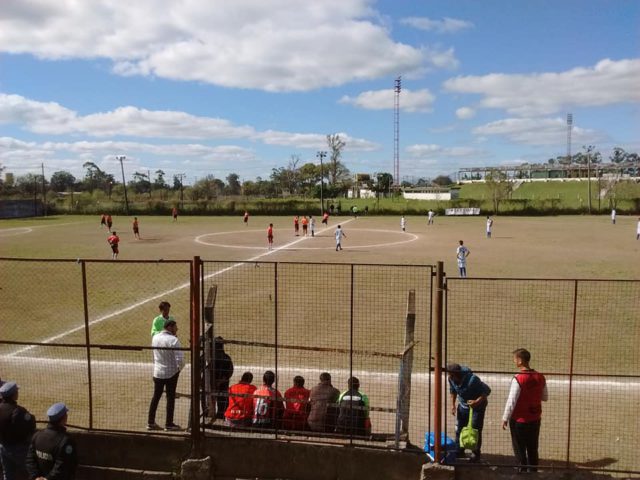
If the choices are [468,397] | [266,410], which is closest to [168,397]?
[266,410]

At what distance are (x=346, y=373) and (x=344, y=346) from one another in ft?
5.33

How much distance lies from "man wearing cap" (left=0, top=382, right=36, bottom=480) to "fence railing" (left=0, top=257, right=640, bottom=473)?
1336 millimetres

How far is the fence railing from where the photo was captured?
692 centimetres

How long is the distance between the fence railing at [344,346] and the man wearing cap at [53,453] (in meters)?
1.83

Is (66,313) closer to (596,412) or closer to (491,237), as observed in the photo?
(596,412)

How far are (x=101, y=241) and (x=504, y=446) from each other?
34.9m

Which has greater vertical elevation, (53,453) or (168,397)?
(53,453)

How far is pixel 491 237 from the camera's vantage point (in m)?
38.5

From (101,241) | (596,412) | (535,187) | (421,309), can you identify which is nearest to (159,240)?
(101,241)

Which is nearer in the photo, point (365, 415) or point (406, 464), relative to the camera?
point (406, 464)

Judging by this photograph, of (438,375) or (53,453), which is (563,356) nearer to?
(438,375)

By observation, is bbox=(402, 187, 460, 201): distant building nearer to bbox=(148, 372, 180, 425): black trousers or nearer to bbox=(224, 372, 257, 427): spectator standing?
bbox=(148, 372, 180, 425): black trousers

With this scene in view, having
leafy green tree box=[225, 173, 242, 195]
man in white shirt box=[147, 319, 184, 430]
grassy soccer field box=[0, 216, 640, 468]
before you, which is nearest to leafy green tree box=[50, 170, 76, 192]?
leafy green tree box=[225, 173, 242, 195]

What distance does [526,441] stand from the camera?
21.1ft
